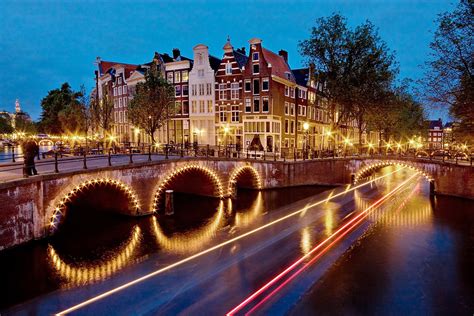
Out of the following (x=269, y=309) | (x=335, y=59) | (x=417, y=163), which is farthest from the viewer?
(x=335, y=59)

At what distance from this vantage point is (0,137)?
3920 inches

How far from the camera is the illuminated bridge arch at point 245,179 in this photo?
29.8m

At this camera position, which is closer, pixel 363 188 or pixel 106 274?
pixel 106 274

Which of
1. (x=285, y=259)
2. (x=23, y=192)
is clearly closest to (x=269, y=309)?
(x=285, y=259)

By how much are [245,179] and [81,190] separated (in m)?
17.6

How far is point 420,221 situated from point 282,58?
35105mm

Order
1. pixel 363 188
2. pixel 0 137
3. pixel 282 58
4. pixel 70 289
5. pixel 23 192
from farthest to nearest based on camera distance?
pixel 0 137, pixel 282 58, pixel 363 188, pixel 23 192, pixel 70 289

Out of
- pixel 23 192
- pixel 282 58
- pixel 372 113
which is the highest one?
pixel 282 58

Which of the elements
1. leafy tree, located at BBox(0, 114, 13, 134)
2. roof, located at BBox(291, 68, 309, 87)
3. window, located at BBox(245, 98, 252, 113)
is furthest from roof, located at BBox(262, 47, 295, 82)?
leafy tree, located at BBox(0, 114, 13, 134)

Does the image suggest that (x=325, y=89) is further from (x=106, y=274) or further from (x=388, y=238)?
(x=106, y=274)

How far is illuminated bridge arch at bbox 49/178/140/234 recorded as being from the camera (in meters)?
17.1

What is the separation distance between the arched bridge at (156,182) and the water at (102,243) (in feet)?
3.36

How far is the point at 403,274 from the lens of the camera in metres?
13.4

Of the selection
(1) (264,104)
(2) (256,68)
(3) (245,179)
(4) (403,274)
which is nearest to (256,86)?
(2) (256,68)
